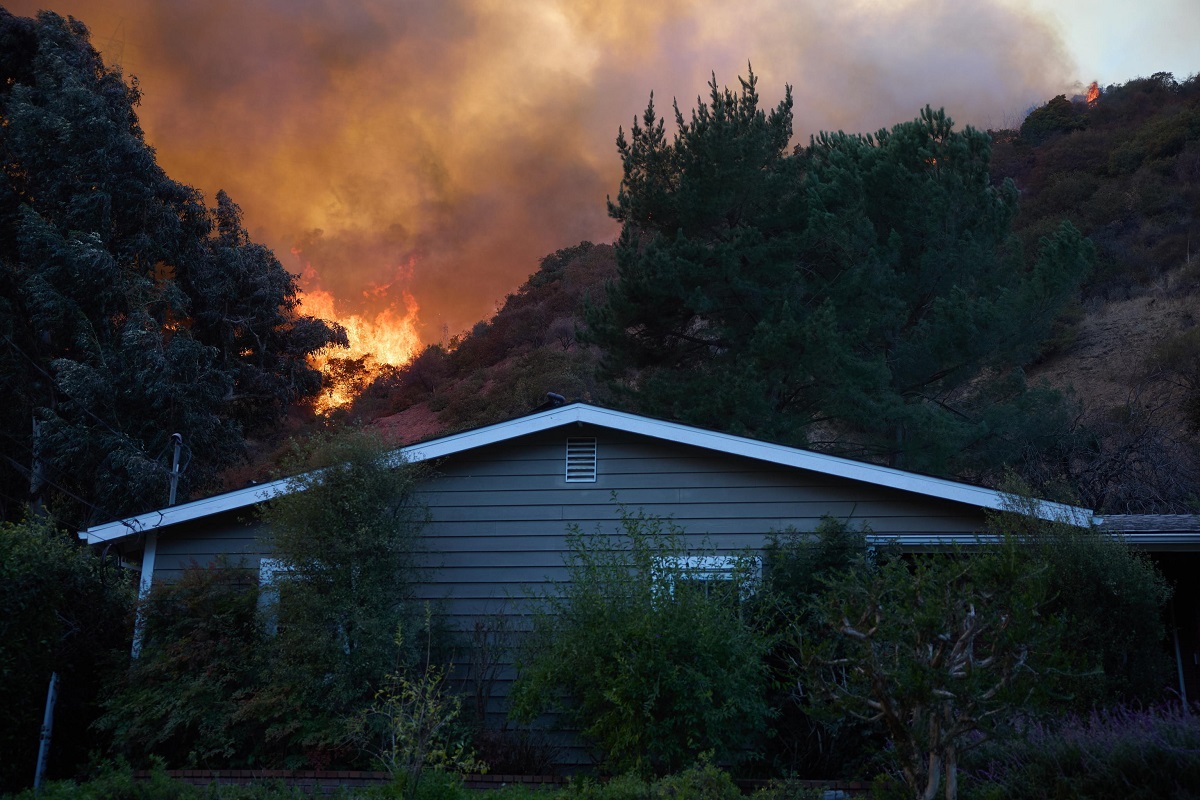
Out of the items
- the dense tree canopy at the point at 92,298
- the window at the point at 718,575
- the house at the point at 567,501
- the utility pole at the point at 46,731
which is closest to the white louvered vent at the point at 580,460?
the house at the point at 567,501

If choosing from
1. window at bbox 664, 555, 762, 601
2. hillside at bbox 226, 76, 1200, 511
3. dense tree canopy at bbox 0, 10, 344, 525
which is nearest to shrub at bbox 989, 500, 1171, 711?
window at bbox 664, 555, 762, 601

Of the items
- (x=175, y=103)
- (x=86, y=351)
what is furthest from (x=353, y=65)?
(x=86, y=351)

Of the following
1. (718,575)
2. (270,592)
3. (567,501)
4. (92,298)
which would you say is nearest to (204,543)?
(270,592)

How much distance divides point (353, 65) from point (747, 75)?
10931 mm

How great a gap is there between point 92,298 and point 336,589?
14476mm

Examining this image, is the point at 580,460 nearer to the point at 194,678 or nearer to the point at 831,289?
the point at 194,678

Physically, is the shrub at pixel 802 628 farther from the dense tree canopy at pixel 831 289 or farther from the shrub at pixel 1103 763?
the dense tree canopy at pixel 831 289

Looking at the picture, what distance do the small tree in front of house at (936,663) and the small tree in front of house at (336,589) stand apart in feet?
15.1

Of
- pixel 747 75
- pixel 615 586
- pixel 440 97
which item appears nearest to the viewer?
pixel 615 586

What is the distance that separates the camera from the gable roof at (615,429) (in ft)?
33.6

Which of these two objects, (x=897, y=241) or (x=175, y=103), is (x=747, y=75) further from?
(x=175, y=103)

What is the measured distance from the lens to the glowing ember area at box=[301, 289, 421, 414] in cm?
2683

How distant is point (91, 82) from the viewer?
2219 cm

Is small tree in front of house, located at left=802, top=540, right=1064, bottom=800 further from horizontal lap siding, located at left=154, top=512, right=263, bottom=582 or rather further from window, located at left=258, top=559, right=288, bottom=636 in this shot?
horizontal lap siding, located at left=154, top=512, right=263, bottom=582
